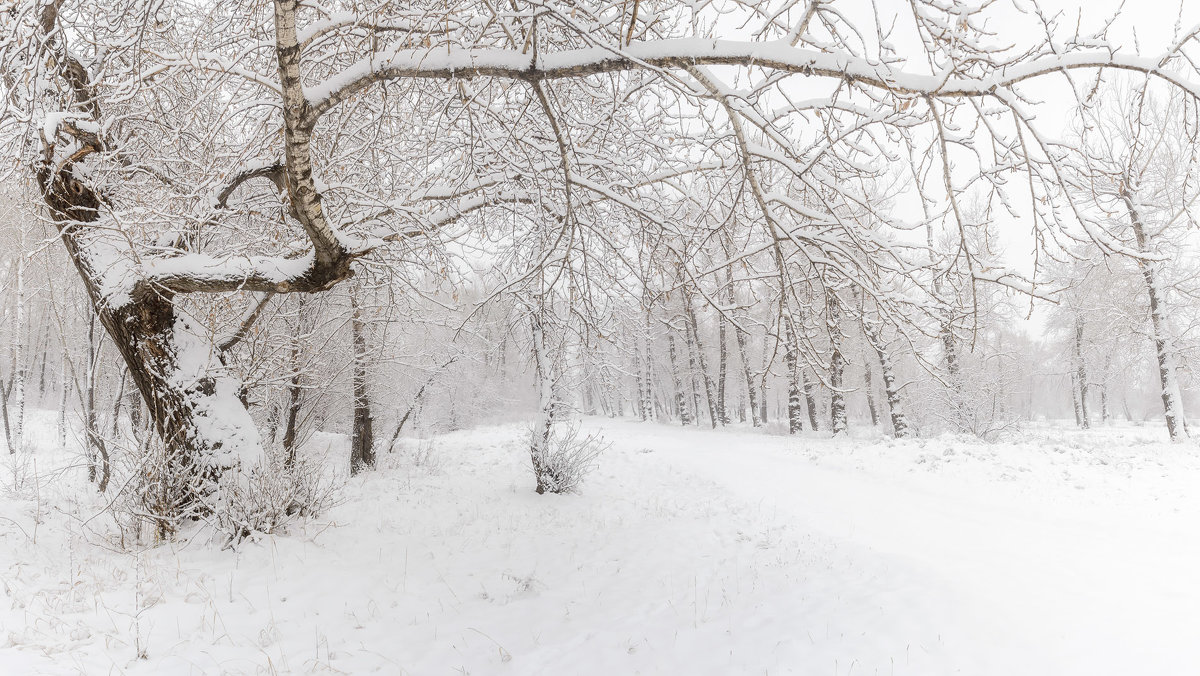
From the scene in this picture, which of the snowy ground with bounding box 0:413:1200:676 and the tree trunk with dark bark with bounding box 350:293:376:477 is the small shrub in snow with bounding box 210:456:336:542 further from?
the tree trunk with dark bark with bounding box 350:293:376:477

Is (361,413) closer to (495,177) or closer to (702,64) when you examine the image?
(495,177)

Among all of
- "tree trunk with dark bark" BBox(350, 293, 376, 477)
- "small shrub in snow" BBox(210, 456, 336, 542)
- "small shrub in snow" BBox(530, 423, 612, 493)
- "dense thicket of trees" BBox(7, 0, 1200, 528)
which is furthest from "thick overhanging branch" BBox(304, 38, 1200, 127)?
"tree trunk with dark bark" BBox(350, 293, 376, 477)

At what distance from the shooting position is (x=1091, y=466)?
10484mm

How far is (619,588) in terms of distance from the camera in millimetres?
5113

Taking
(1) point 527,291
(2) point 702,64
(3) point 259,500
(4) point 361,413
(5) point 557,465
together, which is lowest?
(5) point 557,465

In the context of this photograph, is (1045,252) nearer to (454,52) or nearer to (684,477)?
(454,52)

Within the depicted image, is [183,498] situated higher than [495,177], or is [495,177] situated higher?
[495,177]

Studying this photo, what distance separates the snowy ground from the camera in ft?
12.1

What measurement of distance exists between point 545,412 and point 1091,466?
36.4 feet

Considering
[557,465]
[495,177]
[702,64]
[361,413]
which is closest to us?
[702,64]

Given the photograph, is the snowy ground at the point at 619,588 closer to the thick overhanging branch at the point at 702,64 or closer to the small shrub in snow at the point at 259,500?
the small shrub in snow at the point at 259,500

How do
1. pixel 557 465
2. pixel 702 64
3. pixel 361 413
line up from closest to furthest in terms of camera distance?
pixel 702 64 < pixel 557 465 < pixel 361 413

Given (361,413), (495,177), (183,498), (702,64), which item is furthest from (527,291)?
(361,413)

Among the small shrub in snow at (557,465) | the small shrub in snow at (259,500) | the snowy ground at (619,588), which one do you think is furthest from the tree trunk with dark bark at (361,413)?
the small shrub in snow at (259,500)
